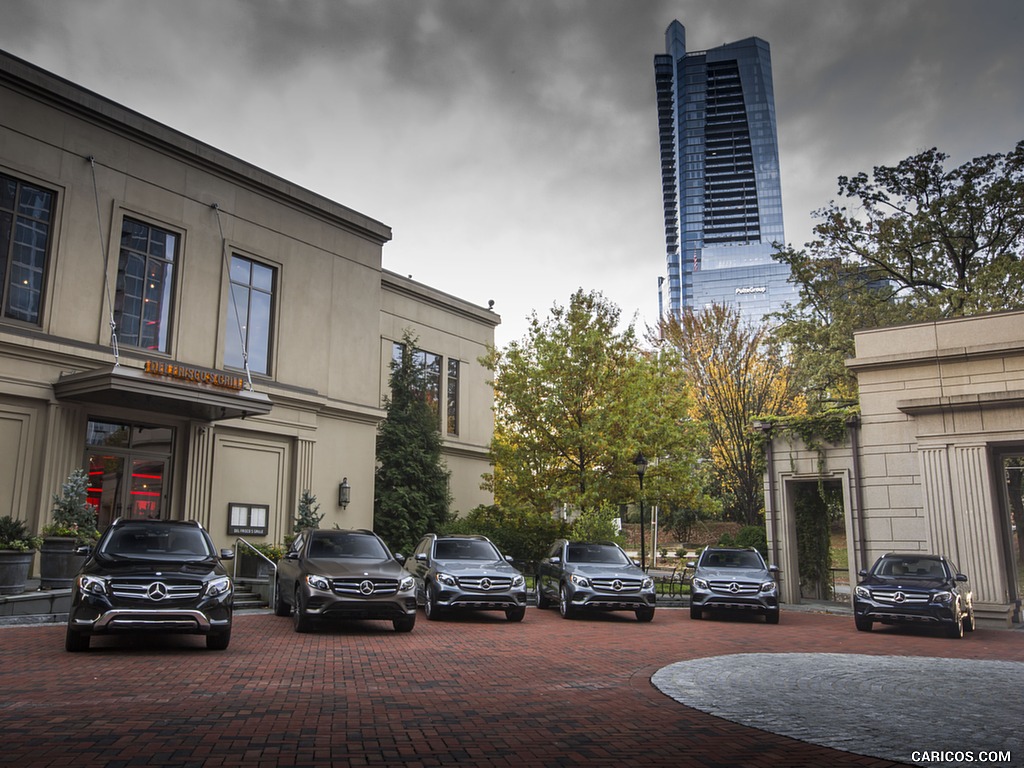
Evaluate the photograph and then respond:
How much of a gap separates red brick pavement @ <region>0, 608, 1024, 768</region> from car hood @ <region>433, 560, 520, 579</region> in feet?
8.14

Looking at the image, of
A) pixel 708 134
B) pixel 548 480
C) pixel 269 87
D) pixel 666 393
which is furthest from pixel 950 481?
pixel 708 134

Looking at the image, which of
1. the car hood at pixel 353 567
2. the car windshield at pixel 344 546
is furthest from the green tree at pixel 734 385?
the car hood at pixel 353 567

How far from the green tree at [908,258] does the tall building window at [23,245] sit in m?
24.4

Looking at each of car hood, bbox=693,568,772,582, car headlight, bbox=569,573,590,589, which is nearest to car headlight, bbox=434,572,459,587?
car headlight, bbox=569,573,590,589

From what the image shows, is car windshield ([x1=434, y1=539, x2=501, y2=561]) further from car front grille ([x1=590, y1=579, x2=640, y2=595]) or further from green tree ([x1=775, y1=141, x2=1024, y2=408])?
green tree ([x1=775, y1=141, x2=1024, y2=408])

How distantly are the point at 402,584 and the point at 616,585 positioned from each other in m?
5.24

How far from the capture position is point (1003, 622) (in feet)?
60.6

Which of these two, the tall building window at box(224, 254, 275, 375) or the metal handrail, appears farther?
the tall building window at box(224, 254, 275, 375)

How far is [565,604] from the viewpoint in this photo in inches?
664

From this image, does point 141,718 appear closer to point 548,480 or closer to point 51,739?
point 51,739

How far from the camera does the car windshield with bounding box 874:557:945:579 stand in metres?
16.5

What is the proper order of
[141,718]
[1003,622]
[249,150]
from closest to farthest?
1. [141,718]
2. [1003,622]
3. [249,150]

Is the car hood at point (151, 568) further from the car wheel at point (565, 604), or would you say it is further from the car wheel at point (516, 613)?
the car wheel at point (565, 604)

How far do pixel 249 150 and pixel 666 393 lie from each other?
15.0m
